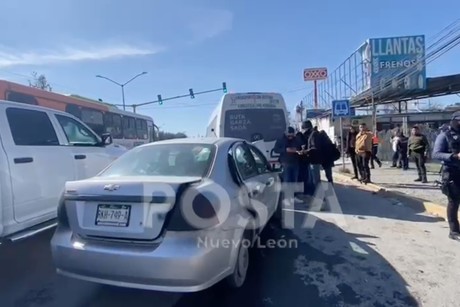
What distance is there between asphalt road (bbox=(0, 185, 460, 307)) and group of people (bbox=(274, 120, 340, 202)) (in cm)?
227

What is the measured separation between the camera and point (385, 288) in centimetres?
372

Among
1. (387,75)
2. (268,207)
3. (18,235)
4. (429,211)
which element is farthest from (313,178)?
(387,75)

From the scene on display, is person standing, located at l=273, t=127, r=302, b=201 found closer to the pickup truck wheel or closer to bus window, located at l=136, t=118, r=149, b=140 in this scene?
the pickup truck wheel

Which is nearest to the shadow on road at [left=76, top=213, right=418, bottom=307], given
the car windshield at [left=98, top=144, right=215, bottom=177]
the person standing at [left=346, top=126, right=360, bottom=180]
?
the car windshield at [left=98, top=144, right=215, bottom=177]

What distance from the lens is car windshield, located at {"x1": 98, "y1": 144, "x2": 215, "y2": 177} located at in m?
3.63

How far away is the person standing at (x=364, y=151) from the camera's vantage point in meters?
10.4

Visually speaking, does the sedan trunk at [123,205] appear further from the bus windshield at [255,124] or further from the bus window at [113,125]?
the bus window at [113,125]

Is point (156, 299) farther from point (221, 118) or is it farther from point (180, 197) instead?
point (221, 118)

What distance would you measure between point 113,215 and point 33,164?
1.93 metres

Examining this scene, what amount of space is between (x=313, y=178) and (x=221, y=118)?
2.98m

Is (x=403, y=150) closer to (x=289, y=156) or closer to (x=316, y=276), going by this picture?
(x=289, y=156)

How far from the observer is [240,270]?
373 cm

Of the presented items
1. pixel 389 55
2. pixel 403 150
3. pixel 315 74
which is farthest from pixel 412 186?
pixel 315 74

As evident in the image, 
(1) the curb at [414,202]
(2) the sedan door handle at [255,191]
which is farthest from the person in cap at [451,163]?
(2) the sedan door handle at [255,191]
